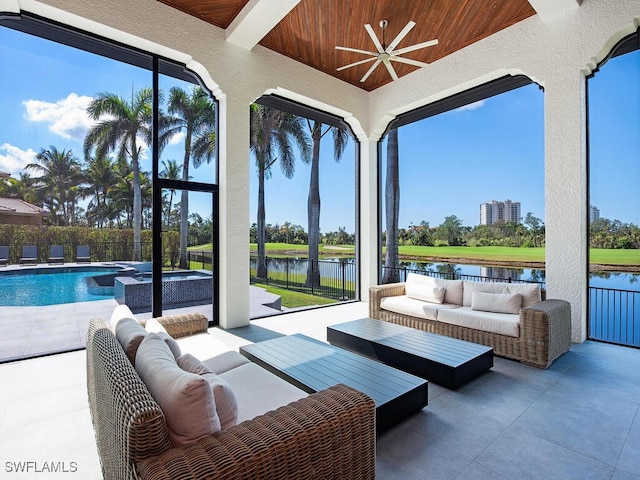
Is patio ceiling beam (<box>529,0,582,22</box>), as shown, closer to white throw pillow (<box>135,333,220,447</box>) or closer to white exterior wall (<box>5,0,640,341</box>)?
white exterior wall (<box>5,0,640,341</box>)

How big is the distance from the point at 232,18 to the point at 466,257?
17.2 feet

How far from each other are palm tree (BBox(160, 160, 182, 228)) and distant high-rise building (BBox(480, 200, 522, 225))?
498cm

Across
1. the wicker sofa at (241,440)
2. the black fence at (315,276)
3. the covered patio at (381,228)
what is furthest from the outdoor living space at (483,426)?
the black fence at (315,276)

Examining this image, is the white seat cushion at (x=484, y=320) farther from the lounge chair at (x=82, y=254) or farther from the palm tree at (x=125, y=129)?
the lounge chair at (x=82, y=254)

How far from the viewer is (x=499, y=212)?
559 centimetres

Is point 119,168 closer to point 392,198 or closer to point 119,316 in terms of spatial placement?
point 119,316

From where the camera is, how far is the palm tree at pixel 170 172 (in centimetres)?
441

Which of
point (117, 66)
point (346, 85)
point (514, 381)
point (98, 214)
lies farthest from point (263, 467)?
point (346, 85)

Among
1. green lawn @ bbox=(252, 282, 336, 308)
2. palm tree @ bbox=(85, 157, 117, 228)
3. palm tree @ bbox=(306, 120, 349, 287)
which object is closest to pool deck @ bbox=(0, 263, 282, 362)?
palm tree @ bbox=(85, 157, 117, 228)

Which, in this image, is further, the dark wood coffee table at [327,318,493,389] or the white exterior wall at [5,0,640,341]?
the white exterior wall at [5,0,640,341]

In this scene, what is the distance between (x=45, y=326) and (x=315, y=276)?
5.10 m

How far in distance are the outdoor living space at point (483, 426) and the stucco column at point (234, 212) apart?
1915 mm

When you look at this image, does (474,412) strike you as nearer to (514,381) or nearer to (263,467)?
(514,381)

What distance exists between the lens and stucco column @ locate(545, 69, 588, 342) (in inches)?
156
